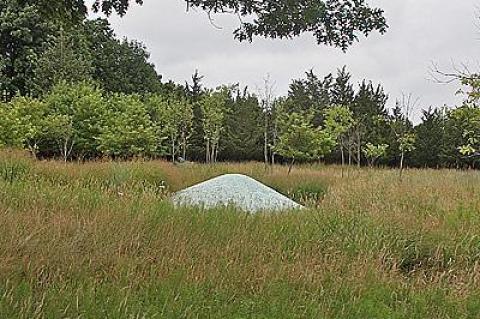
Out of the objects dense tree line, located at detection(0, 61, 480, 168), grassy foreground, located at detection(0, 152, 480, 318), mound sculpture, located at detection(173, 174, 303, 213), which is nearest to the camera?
grassy foreground, located at detection(0, 152, 480, 318)

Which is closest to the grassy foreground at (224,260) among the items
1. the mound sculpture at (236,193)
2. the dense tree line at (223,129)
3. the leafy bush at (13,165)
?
the mound sculpture at (236,193)

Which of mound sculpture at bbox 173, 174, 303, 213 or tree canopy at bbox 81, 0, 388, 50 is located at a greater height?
tree canopy at bbox 81, 0, 388, 50

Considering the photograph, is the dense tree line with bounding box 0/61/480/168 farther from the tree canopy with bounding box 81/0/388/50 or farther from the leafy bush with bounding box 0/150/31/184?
the tree canopy with bounding box 81/0/388/50

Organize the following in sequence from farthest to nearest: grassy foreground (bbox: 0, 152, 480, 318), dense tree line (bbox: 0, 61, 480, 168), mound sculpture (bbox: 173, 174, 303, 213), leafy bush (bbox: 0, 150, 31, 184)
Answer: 1. dense tree line (bbox: 0, 61, 480, 168)
2. leafy bush (bbox: 0, 150, 31, 184)
3. mound sculpture (bbox: 173, 174, 303, 213)
4. grassy foreground (bbox: 0, 152, 480, 318)

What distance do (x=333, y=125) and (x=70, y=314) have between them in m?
19.9

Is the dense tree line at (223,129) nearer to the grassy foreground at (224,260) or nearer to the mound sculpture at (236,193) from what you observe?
the mound sculpture at (236,193)

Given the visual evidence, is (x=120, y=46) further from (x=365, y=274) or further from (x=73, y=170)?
(x=365, y=274)

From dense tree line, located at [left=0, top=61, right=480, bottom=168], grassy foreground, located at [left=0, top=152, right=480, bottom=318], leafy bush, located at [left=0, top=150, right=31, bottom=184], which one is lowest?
grassy foreground, located at [left=0, top=152, right=480, bottom=318]

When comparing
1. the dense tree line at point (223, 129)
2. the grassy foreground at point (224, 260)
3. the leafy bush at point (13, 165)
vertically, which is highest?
the dense tree line at point (223, 129)

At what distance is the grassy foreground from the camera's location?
359 cm

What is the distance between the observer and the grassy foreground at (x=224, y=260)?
3595mm

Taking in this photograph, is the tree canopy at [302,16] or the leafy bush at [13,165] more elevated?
the tree canopy at [302,16]

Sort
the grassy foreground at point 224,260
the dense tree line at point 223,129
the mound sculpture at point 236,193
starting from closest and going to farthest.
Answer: the grassy foreground at point 224,260, the mound sculpture at point 236,193, the dense tree line at point 223,129

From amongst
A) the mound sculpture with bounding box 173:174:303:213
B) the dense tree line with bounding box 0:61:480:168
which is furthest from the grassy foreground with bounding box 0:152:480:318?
the dense tree line with bounding box 0:61:480:168
